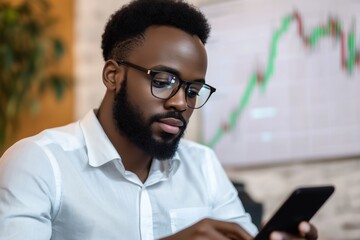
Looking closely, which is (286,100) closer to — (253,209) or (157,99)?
(253,209)

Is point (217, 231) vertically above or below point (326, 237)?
above

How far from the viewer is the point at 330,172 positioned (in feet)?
7.91

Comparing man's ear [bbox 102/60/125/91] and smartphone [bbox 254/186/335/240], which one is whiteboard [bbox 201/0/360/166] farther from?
smartphone [bbox 254/186/335/240]

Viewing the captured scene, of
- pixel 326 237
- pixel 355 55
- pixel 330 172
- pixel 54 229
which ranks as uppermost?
pixel 355 55

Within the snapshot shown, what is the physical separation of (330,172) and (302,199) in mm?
1551

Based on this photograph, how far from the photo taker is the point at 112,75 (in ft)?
4.04

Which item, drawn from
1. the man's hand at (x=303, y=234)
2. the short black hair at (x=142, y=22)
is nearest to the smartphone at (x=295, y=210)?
the man's hand at (x=303, y=234)

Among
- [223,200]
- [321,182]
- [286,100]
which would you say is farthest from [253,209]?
[286,100]

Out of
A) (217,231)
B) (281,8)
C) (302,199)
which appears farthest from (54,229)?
(281,8)

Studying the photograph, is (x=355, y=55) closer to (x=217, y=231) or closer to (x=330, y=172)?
(x=330, y=172)

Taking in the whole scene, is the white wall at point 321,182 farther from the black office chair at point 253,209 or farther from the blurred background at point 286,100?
the black office chair at point 253,209

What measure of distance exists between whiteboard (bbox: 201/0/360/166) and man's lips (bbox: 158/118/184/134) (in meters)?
1.35

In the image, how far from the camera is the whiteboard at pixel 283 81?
7.79 ft

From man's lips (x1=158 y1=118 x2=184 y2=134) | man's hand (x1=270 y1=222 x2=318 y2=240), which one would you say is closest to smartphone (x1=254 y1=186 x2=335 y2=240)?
man's hand (x1=270 y1=222 x2=318 y2=240)
